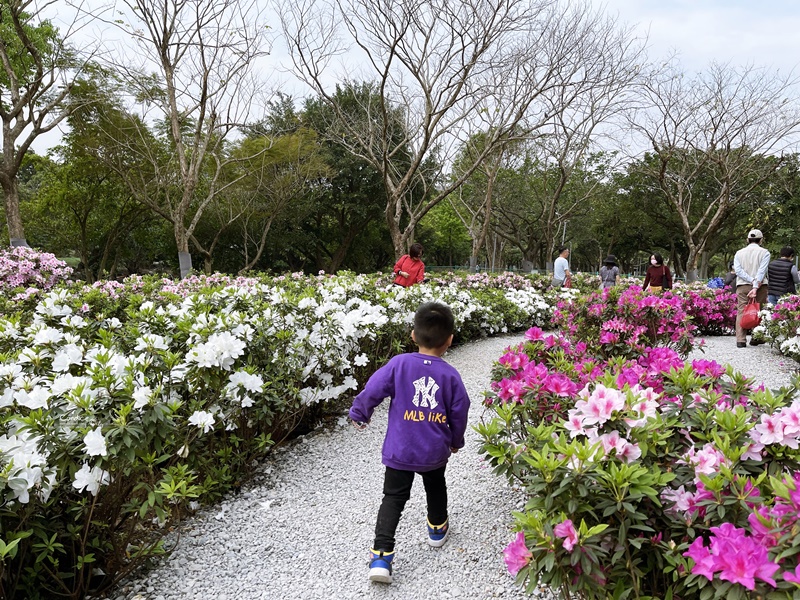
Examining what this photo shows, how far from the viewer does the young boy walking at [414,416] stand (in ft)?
7.79

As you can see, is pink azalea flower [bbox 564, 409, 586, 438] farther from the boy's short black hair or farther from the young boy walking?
the boy's short black hair

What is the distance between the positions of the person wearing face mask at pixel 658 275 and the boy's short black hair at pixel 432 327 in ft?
22.1

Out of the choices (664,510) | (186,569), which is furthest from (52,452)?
(664,510)

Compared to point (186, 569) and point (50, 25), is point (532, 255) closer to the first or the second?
point (50, 25)

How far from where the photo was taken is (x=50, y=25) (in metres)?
14.7

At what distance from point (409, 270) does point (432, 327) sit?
5.28 meters

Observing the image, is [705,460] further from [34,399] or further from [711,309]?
[711,309]

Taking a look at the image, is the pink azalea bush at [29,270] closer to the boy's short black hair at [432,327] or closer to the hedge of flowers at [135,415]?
the hedge of flowers at [135,415]

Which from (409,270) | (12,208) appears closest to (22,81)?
(12,208)

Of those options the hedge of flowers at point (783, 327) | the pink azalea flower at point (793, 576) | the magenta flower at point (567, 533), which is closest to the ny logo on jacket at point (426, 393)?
the magenta flower at point (567, 533)

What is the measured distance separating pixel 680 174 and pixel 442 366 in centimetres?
2281

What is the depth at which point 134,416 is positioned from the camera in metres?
2.05

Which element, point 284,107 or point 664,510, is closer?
point 664,510

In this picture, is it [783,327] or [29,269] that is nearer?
[783,327]
